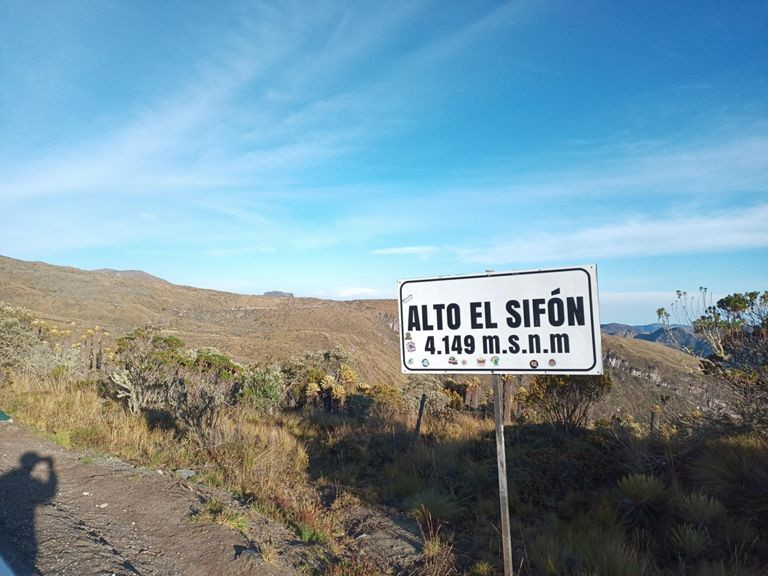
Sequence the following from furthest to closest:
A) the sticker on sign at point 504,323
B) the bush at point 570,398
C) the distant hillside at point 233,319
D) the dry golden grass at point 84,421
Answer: the distant hillside at point 233,319 < the bush at point 570,398 < the dry golden grass at point 84,421 < the sticker on sign at point 504,323

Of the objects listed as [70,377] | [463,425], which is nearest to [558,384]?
[463,425]

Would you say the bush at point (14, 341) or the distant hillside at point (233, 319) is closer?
the bush at point (14, 341)

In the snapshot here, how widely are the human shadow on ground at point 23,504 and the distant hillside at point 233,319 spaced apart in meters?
28.7

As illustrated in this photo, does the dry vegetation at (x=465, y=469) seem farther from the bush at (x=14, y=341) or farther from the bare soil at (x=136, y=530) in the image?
the bush at (x=14, y=341)

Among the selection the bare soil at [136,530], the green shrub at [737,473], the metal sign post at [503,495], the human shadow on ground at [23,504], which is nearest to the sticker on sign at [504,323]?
the metal sign post at [503,495]

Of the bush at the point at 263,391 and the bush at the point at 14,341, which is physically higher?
the bush at the point at 14,341

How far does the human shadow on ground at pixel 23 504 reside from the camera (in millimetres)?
3424

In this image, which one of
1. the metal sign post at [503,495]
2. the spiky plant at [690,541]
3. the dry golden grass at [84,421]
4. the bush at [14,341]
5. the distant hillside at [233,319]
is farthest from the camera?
the distant hillside at [233,319]

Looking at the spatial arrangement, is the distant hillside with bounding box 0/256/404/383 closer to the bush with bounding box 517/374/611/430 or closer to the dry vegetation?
the dry vegetation

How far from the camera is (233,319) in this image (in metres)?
60.7

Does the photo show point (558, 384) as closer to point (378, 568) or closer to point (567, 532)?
point (567, 532)

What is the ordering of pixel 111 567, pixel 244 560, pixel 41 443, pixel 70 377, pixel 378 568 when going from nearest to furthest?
1. pixel 111 567
2. pixel 244 560
3. pixel 378 568
4. pixel 41 443
5. pixel 70 377

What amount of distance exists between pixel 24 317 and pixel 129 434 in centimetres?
1064

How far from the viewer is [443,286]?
3766 mm
